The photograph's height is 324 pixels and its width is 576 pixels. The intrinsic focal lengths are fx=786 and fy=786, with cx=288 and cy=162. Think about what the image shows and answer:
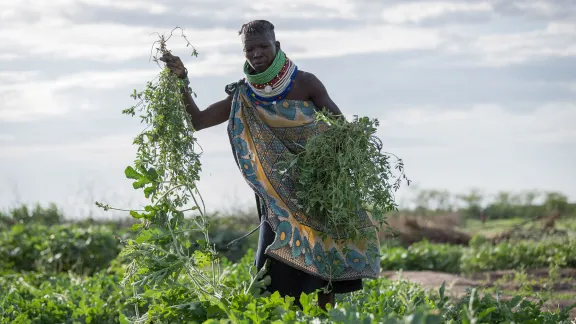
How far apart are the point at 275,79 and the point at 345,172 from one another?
780 mm

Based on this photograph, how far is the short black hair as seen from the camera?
427cm

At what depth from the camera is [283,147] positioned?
4.38 metres

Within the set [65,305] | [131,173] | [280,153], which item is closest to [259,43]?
[280,153]

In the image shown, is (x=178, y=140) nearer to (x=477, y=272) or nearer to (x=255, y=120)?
(x=255, y=120)

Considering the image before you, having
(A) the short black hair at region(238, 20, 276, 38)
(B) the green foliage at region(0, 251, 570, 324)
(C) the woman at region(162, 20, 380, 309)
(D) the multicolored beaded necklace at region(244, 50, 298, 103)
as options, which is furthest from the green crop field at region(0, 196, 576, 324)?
(A) the short black hair at region(238, 20, 276, 38)

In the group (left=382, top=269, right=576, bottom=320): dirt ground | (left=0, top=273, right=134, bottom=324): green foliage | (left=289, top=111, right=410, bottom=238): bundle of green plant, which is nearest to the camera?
(left=289, top=111, right=410, bottom=238): bundle of green plant

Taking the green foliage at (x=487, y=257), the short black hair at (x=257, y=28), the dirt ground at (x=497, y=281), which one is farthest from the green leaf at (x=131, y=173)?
the green foliage at (x=487, y=257)

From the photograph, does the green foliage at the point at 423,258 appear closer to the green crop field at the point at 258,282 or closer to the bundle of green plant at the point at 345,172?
the green crop field at the point at 258,282

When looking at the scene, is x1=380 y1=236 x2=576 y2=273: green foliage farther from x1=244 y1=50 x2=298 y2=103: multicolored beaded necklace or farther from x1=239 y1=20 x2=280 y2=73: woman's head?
x1=239 y1=20 x2=280 y2=73: woman's head

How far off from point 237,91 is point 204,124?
272 mm

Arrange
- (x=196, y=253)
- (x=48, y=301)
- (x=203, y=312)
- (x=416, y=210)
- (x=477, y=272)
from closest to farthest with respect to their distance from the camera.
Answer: (x=203, y=312), (x=196, y=253), (x=48, y=301), (x=477, y=272), (x=416, y=210)

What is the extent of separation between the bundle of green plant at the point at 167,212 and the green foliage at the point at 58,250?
20.9 feet

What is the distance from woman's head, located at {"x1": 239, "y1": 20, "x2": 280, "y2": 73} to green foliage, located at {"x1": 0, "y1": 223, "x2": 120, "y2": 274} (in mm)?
6559

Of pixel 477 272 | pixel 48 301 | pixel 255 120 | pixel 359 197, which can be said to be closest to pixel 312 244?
pixel 359 197
